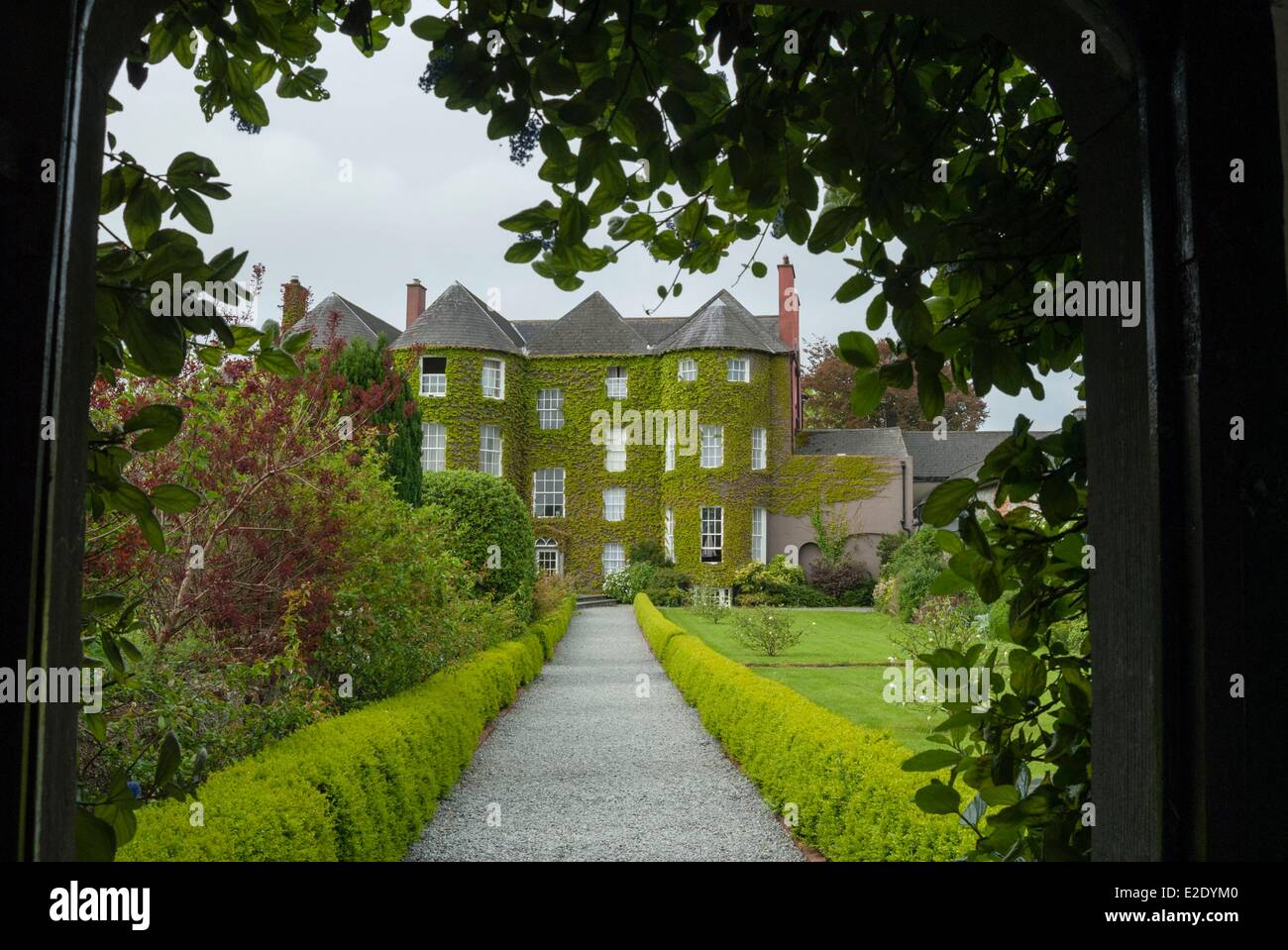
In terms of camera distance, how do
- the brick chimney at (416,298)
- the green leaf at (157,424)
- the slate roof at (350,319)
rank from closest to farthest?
the green leaf at (157,424)
the slate roof at (350,319)
the brick chimney at (416,298)

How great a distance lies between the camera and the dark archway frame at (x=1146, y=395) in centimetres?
75

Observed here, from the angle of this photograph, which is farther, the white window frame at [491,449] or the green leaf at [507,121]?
the white window frame at [491,449]

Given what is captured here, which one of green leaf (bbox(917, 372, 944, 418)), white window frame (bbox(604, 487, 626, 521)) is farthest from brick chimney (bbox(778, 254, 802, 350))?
green leaf (bbox(917, 372, 944, 418))

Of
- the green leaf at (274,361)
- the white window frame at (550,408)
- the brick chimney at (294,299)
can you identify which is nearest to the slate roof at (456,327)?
the white window frame at (550,408)

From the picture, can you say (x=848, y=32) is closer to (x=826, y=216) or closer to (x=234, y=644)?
(x=826, y=216)

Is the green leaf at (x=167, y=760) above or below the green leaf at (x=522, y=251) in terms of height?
below

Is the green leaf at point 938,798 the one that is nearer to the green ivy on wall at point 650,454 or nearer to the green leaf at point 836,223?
the green leaf at point 836,223

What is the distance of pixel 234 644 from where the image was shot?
5234 millimetres

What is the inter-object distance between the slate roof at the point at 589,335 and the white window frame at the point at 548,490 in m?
3.64

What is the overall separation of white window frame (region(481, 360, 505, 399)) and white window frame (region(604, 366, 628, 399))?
315 cm

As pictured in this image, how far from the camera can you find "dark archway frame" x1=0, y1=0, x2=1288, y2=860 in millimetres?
750

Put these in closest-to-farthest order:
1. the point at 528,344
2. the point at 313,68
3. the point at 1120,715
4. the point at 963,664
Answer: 1. the point at 1120,715
2. the point at 963,664
3. the point at 313,68
4. the point at 528,344

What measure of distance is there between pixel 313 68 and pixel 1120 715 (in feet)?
6.30
